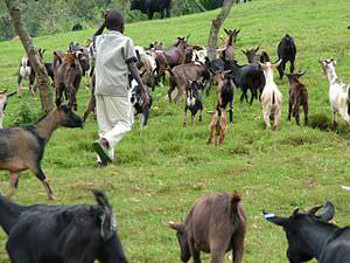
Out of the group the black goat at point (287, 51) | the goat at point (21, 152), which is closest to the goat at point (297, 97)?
the black goat at point (287, 51)

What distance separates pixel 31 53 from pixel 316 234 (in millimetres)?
9652

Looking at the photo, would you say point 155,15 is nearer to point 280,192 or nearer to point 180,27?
point 180,27

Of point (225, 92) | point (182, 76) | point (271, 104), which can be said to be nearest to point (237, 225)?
point (225, 92)

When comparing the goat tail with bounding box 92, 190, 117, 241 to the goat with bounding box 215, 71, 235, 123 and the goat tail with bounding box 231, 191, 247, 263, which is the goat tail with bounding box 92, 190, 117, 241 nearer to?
the goat tail with bounding box 231, 191, 247, 263

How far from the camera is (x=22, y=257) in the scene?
584 centimetres

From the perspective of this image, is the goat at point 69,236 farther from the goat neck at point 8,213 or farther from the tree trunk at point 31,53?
the tree trunk at point 31,53

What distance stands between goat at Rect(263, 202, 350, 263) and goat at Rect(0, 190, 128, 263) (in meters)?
1.39

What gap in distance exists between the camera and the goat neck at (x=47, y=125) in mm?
10109

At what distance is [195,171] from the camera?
37.8ft

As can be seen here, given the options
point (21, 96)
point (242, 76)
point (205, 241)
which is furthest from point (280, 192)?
point (21, 96)

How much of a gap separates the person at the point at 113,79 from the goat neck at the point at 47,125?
61cm

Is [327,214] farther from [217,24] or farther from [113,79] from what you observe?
[217,24]

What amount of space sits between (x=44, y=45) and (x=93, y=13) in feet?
61.6

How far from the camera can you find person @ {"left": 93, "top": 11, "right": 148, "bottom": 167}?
33.9ft
